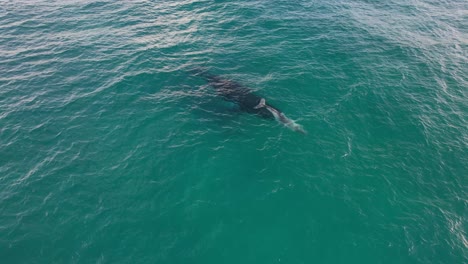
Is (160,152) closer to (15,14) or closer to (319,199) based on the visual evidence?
(319,199)

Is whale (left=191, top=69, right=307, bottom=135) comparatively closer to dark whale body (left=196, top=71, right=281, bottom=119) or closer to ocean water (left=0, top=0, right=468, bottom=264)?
dark whale body (left=196, top=71, right=281, bottom=119)

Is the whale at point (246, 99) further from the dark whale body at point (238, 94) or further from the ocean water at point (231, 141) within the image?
the ocean water at point (231, 141)

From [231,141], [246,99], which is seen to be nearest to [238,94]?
[246,99]

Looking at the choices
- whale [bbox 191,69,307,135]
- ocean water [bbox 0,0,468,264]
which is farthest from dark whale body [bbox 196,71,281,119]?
ocean water [bbox 0,0,468,264]

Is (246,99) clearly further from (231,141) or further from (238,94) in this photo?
(231,141)

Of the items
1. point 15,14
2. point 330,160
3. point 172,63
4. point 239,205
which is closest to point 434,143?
point 330,160
